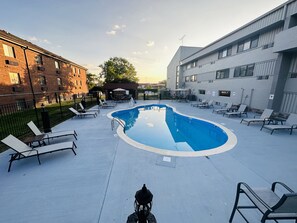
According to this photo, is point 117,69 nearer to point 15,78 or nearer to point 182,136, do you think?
point 15,78

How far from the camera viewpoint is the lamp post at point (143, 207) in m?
1.33

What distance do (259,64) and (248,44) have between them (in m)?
2.60

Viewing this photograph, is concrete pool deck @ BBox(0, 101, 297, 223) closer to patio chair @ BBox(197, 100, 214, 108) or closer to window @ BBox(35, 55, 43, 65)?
patio chair @ BBox(197, 100, 214, 108)

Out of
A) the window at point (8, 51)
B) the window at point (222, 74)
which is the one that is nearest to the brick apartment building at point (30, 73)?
the window at point (8, 51)

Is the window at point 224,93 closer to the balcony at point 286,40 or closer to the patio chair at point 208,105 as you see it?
the patio chair at point 208,105

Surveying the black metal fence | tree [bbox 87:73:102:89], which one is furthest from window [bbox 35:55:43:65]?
Result: tree [bbox 87:73:102:89]

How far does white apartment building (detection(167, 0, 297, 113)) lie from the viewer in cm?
846

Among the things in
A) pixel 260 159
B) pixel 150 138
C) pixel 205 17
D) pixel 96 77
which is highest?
pixel 205 17

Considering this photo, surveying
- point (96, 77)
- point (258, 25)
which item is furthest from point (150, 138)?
point (96, 77)

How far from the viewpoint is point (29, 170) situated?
3744 millimetres

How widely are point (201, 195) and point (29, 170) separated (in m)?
4.78

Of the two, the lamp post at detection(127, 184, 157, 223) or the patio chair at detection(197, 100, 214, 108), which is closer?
the lamp post at detection(127, 184, 157, 223)

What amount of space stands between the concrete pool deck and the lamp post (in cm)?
107

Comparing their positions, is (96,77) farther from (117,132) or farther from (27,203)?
(27,203)
